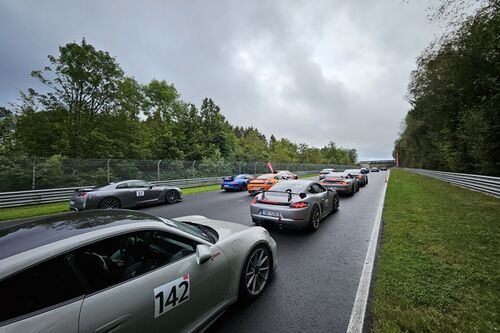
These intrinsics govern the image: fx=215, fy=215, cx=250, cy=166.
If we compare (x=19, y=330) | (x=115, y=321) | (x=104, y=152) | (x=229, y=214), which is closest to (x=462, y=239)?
(x=229, y=214)

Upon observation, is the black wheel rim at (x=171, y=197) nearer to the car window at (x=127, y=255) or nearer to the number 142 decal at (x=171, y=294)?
the car window at (x=127, y=255)

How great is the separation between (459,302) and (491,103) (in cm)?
1234

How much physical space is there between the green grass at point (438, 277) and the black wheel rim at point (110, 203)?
352 inches

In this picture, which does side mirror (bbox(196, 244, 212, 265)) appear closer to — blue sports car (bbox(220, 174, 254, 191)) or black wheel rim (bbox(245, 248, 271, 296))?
black wheel rim (bbox(245, 248, 271, 296))

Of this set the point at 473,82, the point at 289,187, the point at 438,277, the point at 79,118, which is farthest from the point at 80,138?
the point at 473,82

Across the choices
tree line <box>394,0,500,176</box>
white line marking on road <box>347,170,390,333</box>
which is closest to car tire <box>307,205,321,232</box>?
white line marking on road <box>347,170,390,333</box>

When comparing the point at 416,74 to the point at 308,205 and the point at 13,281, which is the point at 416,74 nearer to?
the point at 308,205

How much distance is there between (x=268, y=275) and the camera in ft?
10.6

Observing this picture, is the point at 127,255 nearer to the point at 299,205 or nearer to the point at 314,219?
the point at 299,205

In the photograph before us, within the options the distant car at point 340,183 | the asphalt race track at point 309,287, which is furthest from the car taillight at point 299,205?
the distant car at point 340,183

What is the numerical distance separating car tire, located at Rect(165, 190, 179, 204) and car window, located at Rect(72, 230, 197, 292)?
8.61 meters

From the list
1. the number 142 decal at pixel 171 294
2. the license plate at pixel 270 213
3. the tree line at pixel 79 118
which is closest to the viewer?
the number 142 decal at pixel 171 294

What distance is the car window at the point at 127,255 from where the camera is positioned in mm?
1635

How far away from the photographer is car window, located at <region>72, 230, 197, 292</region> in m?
1.63
